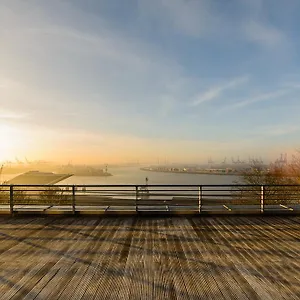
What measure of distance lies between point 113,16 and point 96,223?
675 centimetres

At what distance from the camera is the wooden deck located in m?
2.75

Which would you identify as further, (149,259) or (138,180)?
(138,180)

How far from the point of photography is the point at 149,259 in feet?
11.9

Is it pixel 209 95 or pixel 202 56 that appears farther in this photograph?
pixel 209 95

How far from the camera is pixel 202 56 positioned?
9391 millimetres

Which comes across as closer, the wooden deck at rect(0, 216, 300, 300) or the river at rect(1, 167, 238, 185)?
the wooden deck at rect(0, 216, 300, 300)

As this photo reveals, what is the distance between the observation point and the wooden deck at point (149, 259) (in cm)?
275

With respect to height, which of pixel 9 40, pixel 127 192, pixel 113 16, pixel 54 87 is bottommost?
pixel 127 192

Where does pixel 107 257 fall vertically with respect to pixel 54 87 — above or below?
below

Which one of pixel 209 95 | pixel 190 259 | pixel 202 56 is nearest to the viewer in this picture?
pixel 190 259

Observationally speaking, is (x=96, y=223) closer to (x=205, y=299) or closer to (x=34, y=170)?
(x=205, y=299)

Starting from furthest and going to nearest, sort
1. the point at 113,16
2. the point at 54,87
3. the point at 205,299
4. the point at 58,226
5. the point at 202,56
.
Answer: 1. the point at 54,87
2. the point at 202,56
3. the point at 113,16
4. the point at 58,226
5. the point at 205,299

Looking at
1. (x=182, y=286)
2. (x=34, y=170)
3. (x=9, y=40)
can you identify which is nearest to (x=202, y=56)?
(x=9, y=40)

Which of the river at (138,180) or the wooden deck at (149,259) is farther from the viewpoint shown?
the river at (138,180)
